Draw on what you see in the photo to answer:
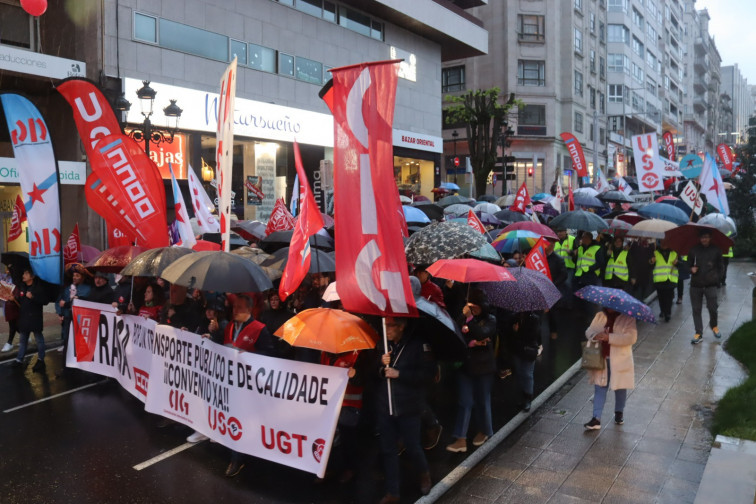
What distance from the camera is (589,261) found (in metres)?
12.6

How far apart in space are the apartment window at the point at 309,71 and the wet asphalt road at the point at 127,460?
63.5ft

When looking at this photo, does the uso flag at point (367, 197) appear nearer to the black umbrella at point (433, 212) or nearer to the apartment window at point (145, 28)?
the black umbrella at point (433, 212)

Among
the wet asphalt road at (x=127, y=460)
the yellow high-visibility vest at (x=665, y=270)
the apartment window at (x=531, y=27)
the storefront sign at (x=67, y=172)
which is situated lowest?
the wet asphalt road at (x=127, y=460)

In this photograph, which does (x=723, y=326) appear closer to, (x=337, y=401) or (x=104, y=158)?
(x=337, y=401)

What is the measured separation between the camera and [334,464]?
6.33 m

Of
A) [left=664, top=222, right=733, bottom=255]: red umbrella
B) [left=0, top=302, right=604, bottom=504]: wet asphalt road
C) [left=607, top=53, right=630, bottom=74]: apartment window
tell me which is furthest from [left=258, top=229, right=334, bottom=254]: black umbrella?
[left=607, top=53, right=630, bottom=74]: apartment window

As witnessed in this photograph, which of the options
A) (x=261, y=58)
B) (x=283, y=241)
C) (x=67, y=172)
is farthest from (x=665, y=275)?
(x=261, y=58)

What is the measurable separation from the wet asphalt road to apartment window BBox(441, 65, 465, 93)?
157 ft

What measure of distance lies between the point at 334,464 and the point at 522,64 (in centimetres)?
5101

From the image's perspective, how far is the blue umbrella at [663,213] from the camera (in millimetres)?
14977

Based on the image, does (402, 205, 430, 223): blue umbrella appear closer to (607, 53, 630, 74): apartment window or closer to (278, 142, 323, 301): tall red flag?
(278, 142, 323, 301): tall red flag

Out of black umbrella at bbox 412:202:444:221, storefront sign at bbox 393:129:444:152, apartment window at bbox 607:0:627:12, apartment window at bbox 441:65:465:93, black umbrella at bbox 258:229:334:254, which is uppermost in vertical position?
apartment window at bbox 607:0:627:12

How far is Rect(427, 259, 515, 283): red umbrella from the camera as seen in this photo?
20.9 ft

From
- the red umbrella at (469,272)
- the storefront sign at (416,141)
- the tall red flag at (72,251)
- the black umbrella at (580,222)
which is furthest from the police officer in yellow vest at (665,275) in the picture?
the storefront sign at (416,141)
